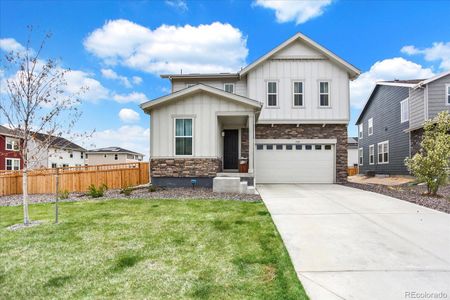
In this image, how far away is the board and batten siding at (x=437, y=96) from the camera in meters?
16.9

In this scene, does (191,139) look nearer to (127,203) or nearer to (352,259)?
(127,203)

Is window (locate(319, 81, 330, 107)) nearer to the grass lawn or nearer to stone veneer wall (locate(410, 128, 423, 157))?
stone veneer wall (locate(410, 128, 423, 157))

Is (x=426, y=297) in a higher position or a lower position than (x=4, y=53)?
lower

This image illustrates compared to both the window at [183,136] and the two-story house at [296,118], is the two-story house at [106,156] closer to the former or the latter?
the two-story house at [296,118]

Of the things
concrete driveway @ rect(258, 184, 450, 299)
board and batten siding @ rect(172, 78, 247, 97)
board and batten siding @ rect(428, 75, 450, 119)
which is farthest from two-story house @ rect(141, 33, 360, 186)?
concrete driveway @ rect(258, 184, 450, 299)

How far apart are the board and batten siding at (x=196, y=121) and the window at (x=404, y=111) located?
13373mm

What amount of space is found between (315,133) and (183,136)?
775 cm

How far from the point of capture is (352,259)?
4148 mm

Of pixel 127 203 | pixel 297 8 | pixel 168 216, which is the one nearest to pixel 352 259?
pixel 168 216

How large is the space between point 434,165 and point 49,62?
497 inches

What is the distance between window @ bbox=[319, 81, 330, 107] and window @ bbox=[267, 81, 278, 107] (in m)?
2.48

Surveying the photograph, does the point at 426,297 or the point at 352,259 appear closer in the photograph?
the point at 426,297

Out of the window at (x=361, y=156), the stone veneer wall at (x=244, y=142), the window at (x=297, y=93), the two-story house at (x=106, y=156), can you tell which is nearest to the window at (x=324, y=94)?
the window at (x=297, y=93)

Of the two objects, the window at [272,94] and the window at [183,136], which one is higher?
the window at [272,94]
